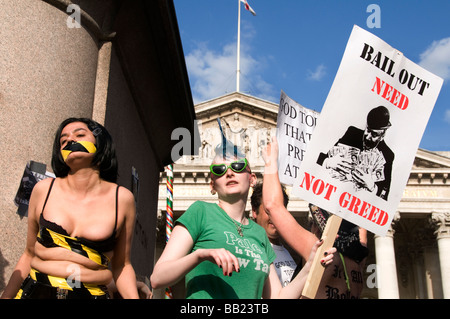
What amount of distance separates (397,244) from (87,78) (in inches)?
1444

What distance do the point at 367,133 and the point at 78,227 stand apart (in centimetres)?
201

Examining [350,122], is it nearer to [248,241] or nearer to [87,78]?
[248,241]

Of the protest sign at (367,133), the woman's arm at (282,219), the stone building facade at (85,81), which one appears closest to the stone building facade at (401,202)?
the stone building facade at (85,81)

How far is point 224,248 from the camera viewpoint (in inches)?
107

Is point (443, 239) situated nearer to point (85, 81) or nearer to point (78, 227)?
point (85, 81)

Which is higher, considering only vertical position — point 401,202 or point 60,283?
point 401,202

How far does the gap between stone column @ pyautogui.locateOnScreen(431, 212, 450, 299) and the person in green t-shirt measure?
2895cm

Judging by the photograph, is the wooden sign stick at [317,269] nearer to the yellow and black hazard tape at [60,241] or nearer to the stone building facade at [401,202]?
the yellow and black hazard tape at [60,241]

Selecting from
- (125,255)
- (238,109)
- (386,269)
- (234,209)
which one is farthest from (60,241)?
(238,109)

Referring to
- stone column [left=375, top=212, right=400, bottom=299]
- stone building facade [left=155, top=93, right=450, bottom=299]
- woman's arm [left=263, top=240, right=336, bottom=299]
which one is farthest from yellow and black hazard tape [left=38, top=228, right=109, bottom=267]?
stone column [left=375, top=212, right=400, bottom=299]

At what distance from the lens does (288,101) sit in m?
4.91

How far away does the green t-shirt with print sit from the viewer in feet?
8.82

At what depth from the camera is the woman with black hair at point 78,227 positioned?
2312 millimetres

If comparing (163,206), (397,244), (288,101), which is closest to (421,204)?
(397,244)
